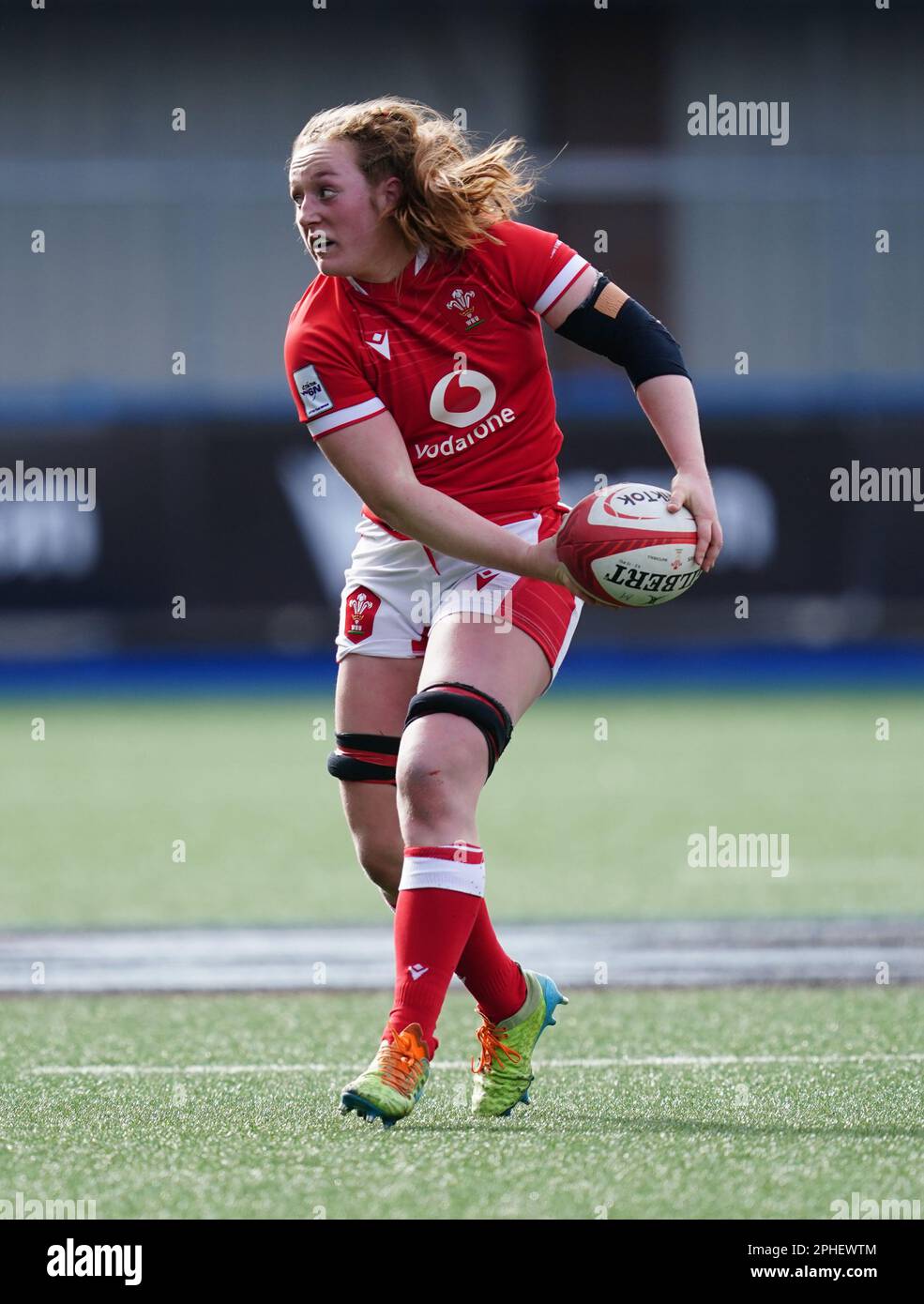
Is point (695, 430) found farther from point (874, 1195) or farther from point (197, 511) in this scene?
point (197, 511)

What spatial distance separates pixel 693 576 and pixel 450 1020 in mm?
2004

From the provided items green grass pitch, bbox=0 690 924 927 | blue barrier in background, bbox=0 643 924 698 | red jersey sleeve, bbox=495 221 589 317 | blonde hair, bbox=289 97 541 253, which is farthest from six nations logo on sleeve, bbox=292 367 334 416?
blue barrier in background, bbox=0 643 924 698

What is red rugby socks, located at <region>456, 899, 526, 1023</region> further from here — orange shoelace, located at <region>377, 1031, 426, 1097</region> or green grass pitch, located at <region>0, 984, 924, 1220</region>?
orange shoelace, located at <region>377, 1031, 426, 1097</region>

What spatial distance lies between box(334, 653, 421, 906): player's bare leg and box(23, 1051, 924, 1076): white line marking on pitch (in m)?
0.58

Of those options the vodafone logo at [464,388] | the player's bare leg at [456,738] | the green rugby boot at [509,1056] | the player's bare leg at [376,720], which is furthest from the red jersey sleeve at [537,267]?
the green rugby boot at [509,1056]

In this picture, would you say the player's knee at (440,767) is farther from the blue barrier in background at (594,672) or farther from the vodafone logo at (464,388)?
the blue barrier in background at (594,672)

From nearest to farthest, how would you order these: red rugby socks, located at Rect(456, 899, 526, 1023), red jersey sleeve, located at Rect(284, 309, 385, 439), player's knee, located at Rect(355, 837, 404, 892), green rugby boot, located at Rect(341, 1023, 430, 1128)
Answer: green rugby boot, located at Rect(341, 1023, 430, 1128)
red jersey sleeve, located at Rect(284, 309, 385, 439)
red rugby socks, located at Rect(456, 899, 526, 1023)
player's knee, located at Rect(355, 837, 404, 892)

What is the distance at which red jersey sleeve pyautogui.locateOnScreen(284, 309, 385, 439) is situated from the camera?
4.21m

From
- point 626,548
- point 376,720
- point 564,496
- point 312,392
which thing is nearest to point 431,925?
point 376,720

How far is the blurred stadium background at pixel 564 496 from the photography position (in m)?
7.29

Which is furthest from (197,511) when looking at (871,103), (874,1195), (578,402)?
(874,1195)

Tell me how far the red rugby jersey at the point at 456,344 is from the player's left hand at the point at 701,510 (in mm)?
456

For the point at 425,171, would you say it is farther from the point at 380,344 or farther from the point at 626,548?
the point at 626,548

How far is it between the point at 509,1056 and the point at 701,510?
3.92ft
